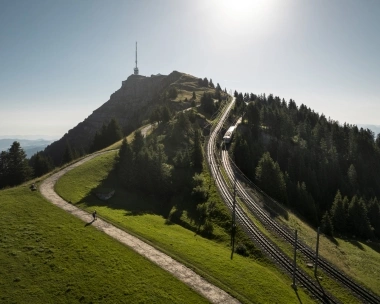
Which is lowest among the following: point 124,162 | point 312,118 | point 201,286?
point 201,286

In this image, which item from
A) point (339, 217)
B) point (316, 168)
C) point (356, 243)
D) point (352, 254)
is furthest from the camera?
Answer: point (316, 168)

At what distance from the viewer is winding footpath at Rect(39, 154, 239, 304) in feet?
116

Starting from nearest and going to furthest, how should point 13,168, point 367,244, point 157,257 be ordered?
point 157,257 < point 367,244 < point 13,168

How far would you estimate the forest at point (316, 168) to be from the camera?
280 feet

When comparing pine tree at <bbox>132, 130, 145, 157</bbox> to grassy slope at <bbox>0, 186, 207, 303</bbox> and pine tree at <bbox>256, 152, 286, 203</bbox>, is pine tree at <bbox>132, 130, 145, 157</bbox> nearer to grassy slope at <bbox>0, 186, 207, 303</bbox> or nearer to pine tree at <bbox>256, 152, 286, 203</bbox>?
grassy slope at <bbox>0, 186, 207, 303</bbox>

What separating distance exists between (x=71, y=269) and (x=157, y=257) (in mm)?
11937

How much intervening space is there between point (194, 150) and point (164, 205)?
927 inches

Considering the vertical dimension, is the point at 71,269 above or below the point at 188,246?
below

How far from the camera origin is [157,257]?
42.1 metres

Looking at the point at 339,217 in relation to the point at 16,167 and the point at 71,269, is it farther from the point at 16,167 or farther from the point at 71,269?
the point at 16,167

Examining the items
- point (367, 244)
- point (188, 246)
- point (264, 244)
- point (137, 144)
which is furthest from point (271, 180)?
point (188, 246)

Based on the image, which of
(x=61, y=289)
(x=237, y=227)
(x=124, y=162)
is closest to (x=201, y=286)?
(x=61, y=289)

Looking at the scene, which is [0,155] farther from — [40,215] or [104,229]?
[104,229]

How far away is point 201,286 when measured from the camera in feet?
120
